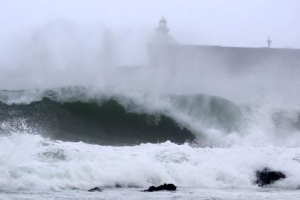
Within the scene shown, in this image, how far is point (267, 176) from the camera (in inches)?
575

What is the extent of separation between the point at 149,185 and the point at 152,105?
7.95 meters

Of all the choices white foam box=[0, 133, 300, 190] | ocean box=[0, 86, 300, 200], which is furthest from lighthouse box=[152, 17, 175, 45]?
white foam box=[0, 133, 300, 190]

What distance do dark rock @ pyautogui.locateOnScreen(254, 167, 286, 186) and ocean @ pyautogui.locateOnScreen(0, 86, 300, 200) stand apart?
0.14 meters

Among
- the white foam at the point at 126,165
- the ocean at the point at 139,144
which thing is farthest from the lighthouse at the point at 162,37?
the white foam at the point at 126,165

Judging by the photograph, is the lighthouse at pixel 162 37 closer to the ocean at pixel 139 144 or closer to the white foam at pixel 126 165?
the ocean at pixel 139 144

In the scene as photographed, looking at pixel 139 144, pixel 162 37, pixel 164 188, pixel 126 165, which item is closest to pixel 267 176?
pixel 164 188

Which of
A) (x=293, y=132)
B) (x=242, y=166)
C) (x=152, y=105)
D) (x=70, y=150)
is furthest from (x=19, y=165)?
(x=293, y=132)

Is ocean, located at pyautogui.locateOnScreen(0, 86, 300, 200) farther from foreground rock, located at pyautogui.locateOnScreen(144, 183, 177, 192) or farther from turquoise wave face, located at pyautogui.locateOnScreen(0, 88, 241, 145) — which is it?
foreground rock, located at pyautogui.locateOnScreen(144, 183, 177, 192)

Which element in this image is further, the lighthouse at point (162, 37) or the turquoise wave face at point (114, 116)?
the lighthouse at point (162, 37)

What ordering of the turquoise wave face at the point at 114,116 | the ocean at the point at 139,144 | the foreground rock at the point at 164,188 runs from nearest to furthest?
1. the foreground rock at the point at 164,188
2. the ocean at the point at 139,144
3. the turquoise wave face at the point at 114,116

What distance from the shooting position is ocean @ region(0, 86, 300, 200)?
12711mm

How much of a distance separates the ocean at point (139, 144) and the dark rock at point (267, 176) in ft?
0.47

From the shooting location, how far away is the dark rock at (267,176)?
14.3 m

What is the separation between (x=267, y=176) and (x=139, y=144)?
15.4ft
